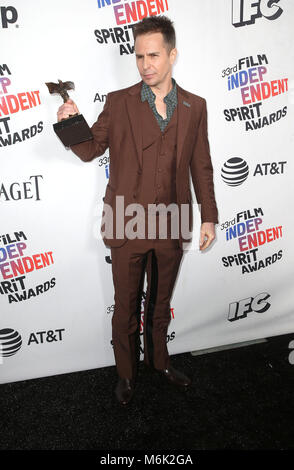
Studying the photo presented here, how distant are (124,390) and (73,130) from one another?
166cm

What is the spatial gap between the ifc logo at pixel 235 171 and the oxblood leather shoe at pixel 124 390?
5.00 ft

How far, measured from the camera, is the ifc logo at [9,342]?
2.52 m

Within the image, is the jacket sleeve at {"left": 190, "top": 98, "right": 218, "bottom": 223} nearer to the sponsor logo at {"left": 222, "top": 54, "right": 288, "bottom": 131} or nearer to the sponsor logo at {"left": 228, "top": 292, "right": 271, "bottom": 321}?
the sponsor logo at {"left": 222, "top": 54, "right": 288, "bottom": 131}

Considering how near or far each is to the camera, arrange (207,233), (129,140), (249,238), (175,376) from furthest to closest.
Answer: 1. (249,238)
2. (175,376)
3. (207,233)
4. (129,140)

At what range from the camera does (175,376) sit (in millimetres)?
2477

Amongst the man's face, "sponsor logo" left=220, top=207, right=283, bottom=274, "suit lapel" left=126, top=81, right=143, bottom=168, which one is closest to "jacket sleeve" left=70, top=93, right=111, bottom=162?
"suit lapel" left=126, top=81, right=143, bottom=168

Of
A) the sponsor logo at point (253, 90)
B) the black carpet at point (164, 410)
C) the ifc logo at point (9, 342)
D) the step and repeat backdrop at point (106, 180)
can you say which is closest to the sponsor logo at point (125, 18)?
the step and repeat backdrop at point (106, 180)

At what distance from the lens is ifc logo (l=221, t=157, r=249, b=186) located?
8.13ft

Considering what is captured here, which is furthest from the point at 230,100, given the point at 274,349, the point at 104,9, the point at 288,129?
the point at 274,349

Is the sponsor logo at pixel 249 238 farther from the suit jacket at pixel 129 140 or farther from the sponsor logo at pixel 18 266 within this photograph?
the sponsor logo at pixel 18 266

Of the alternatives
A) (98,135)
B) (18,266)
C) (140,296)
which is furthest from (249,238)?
(18,266)

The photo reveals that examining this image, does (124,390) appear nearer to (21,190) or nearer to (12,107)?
(21,190)

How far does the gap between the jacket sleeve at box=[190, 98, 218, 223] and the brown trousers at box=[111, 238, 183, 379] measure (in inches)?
11.4
